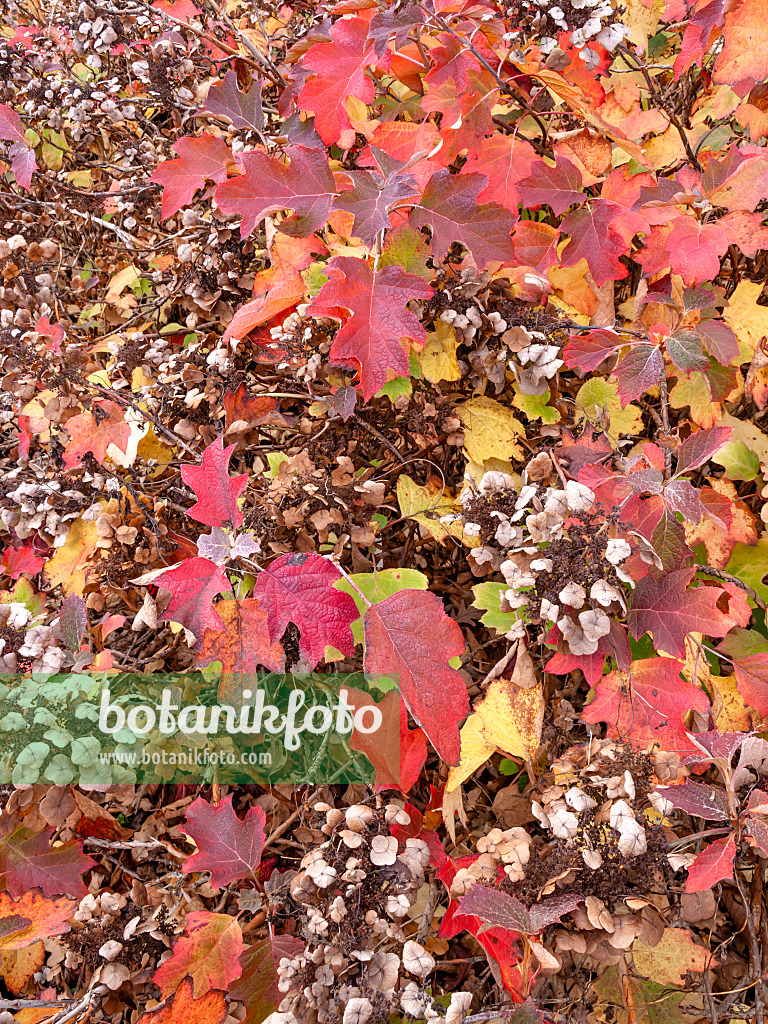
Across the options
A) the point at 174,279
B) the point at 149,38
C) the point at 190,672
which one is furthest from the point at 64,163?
the point at 190,672

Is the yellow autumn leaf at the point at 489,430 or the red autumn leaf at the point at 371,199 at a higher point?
the red autumn leaf at the point at 371,199

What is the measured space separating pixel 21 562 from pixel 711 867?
63.7 inches

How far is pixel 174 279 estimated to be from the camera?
1.81 m

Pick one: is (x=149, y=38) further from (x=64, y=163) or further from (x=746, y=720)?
(x=746, y=720)

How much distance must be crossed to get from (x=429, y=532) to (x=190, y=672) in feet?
2.18

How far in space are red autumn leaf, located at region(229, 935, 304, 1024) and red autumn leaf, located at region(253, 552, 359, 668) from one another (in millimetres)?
511

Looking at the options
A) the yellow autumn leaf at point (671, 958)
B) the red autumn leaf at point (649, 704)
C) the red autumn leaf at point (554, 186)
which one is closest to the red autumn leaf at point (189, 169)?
the red autumn leaf at point (554, 186)

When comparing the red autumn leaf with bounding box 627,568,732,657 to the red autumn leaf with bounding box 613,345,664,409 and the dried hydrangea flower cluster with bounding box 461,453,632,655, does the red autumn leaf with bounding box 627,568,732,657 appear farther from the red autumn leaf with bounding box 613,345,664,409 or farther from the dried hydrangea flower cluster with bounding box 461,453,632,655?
the red autumn leaf with bounding box 613,345,664,409

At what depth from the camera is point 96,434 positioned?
1591mm

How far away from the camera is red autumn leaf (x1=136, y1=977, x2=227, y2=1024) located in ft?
3.68

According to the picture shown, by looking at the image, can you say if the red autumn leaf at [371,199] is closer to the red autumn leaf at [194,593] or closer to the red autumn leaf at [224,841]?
the red autumn leaf at [194,593]

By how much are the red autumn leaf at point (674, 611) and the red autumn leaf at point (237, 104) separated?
1.42 m

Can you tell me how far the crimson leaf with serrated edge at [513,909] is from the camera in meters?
0.92

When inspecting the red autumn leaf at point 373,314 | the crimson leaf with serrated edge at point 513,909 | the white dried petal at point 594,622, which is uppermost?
the red autumn leaf at point 373,314
